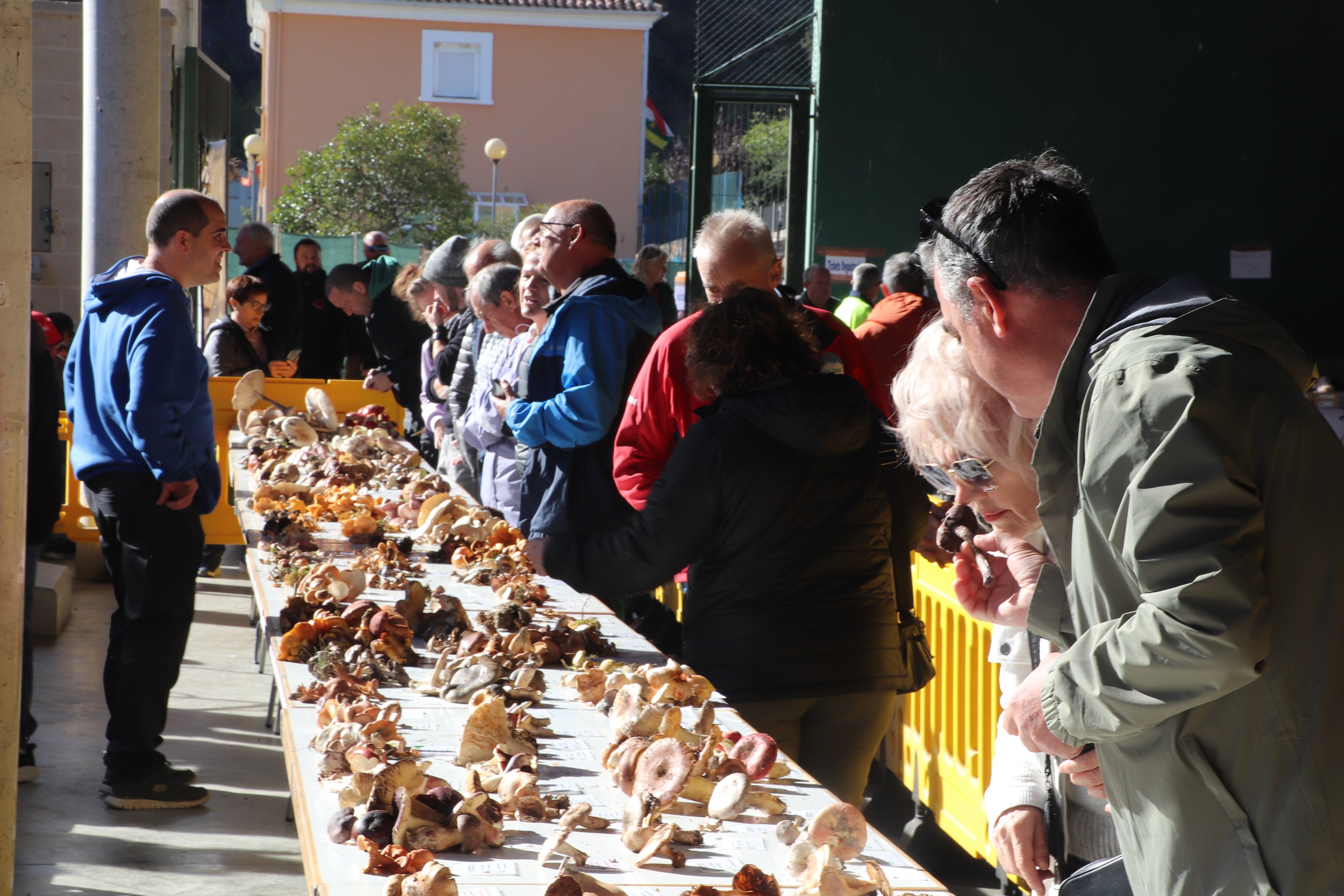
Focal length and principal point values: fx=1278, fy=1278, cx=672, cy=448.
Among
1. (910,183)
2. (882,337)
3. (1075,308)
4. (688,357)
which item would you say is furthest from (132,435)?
(910,183)

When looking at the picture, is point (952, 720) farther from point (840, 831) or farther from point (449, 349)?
point (449, 349)

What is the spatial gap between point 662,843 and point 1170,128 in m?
10.7

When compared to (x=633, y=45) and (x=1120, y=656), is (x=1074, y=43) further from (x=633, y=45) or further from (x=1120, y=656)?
(x=633, y=45)

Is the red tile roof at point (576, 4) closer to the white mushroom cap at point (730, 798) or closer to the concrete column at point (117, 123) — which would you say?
the concrete column at point (117, 123)

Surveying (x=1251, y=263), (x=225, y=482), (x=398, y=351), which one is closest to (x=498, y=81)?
(x=1251, y=263)

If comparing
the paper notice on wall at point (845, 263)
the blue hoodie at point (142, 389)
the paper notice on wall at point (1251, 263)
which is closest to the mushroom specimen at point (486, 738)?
the blue hoodie at point (142, 389)

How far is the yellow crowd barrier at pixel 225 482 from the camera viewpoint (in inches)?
282

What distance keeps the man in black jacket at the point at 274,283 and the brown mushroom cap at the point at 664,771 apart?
7.35 meters

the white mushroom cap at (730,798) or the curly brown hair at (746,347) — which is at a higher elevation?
the curly brown hair at (746,347)

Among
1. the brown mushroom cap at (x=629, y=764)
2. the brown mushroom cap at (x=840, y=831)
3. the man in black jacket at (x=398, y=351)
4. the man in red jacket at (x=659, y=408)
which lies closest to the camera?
the brown mushroom cap at (x=840, y=831)

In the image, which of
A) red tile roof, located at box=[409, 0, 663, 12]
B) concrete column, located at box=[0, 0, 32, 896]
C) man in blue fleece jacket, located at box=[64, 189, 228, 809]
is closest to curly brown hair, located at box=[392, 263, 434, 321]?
man in blue fleece jacket, located at box=[64, 189, 228, 809]

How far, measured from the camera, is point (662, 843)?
1701mm

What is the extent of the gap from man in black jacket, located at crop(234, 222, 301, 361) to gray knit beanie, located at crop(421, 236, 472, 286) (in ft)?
6.30

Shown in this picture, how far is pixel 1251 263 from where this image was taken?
37.1 feet
